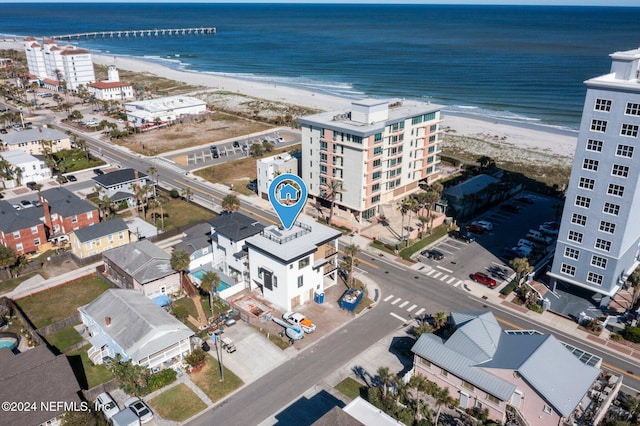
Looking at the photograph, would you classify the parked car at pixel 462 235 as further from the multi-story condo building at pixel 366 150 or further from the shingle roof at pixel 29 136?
the shingle roof at pixel 29 136

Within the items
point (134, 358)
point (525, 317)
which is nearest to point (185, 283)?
point (134, 358)

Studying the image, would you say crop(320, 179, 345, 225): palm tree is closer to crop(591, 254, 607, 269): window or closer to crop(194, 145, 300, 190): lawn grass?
crop(194, 145, 300, 190): lawn grass

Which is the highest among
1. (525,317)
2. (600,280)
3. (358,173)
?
(358,173)

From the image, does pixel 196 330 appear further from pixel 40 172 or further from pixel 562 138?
pixel 562 138

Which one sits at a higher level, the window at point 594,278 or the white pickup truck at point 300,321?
the window at point 594,278

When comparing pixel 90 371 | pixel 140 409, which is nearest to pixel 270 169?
pixel 90 371

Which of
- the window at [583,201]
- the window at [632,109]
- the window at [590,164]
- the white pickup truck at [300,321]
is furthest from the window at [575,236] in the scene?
the white pickup truck at [300,321]
